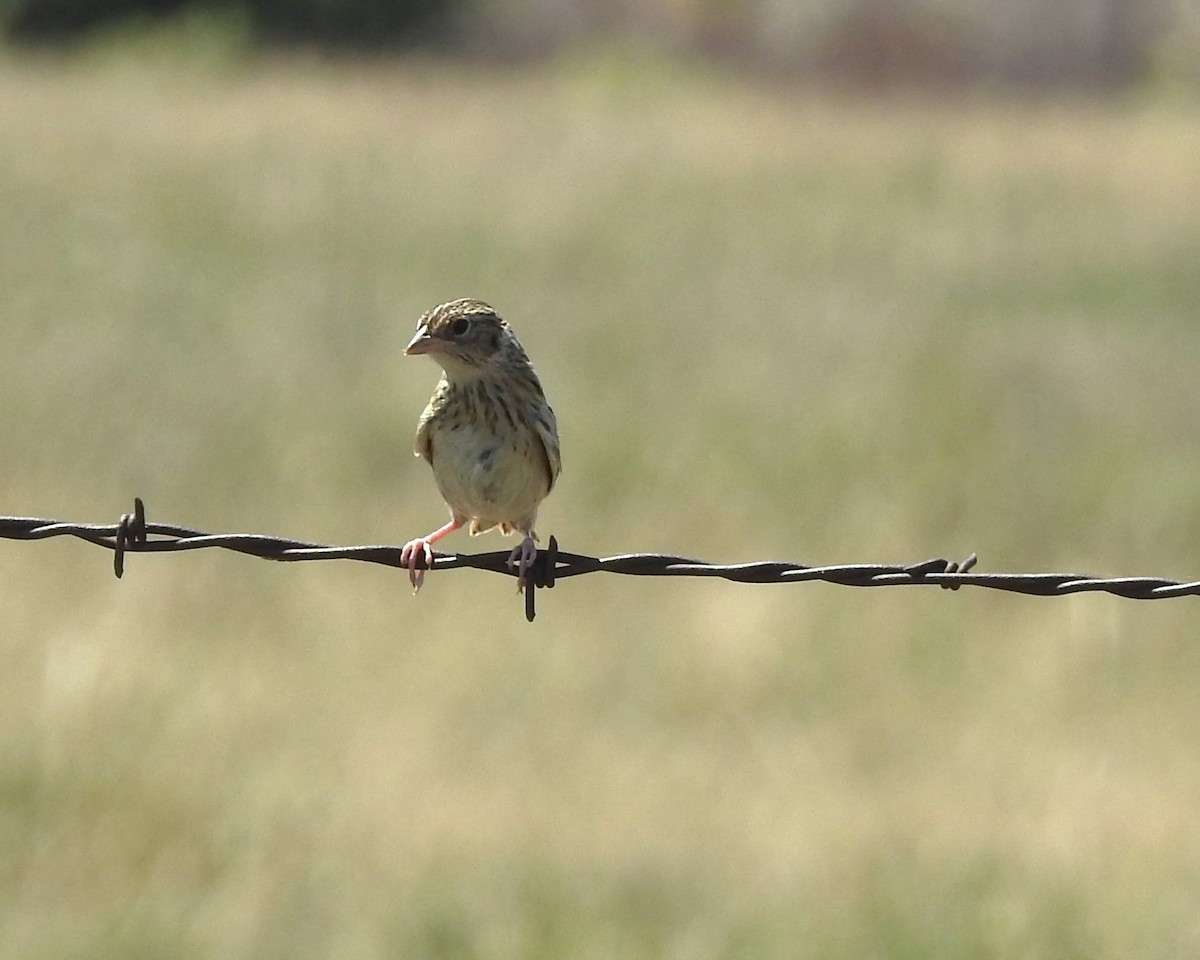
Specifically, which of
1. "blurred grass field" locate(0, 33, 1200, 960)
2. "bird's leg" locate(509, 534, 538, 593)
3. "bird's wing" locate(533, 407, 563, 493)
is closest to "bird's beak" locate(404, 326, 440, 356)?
"bird's wing" locate(533, 407, 563, 493)

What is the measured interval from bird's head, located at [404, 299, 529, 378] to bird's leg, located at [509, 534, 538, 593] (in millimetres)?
756

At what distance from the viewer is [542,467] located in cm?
601

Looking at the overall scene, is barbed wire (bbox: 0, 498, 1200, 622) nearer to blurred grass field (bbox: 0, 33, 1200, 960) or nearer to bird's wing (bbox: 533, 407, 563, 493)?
bird's wing (bbox: 533, 407, 563, 493)

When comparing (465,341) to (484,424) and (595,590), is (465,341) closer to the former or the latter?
(484,424)

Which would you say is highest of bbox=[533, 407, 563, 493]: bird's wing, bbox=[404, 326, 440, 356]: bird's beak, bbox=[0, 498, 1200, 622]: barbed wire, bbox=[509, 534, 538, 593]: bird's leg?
bbox=[404, 326, 440, 356]: bird's beak

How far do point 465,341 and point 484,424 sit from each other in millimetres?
278

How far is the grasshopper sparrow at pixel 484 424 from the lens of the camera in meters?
5.88

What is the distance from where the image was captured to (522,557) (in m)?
5.25

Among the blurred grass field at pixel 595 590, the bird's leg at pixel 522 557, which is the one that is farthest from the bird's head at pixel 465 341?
the blurred grass field at pixel 595 590

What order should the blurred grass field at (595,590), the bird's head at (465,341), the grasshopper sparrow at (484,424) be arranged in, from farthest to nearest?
the blurred grass field at (595,590), the bird's head at (465,341), the grasshopper sparrow at (484,424)

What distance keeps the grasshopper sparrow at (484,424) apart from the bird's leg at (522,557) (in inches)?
17.6

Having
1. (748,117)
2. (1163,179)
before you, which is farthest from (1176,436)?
(748,117)

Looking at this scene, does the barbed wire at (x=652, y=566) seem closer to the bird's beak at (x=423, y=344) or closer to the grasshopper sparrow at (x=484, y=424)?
the grasshopper sparrow at (x=484, y=424)

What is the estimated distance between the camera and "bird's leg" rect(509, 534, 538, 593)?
4.76m
